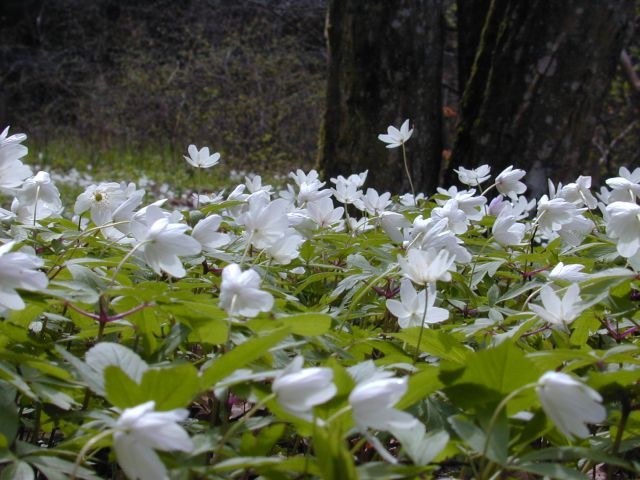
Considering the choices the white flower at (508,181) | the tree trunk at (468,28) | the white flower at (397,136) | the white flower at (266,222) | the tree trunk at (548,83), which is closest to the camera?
the white flower at (266,222)

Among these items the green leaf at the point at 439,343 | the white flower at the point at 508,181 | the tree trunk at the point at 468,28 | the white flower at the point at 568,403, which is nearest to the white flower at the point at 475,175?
the white flower at the point at 508,181

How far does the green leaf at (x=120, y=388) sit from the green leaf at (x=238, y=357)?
68 mm

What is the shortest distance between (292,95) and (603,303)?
15575mm

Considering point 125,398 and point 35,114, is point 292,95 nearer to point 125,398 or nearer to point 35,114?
point 35,114

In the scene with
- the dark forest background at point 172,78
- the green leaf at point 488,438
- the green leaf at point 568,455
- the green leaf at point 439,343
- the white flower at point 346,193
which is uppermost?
the green leaf at point 488,438

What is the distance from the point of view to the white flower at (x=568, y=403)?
795mm

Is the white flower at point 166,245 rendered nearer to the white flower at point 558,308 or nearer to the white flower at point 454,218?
the white flower at point 558,308

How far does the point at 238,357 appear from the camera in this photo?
0.83 m

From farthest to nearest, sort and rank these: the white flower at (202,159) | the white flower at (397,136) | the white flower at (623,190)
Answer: the white flower at (397,136) → the white flower at (202,159) → the white flower at (623,190)

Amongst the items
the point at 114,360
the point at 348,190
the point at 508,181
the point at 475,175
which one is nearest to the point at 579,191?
the point at 508,181

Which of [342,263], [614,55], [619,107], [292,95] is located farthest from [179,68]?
[342,263]

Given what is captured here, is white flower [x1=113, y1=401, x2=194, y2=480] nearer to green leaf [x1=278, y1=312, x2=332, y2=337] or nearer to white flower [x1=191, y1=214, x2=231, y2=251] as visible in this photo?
green leaf [x1=278, y1=312, x2=332, y2=337]

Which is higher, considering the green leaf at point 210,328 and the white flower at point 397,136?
the green leaf at point 210,328

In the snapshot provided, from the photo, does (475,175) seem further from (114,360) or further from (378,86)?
(378,86)
